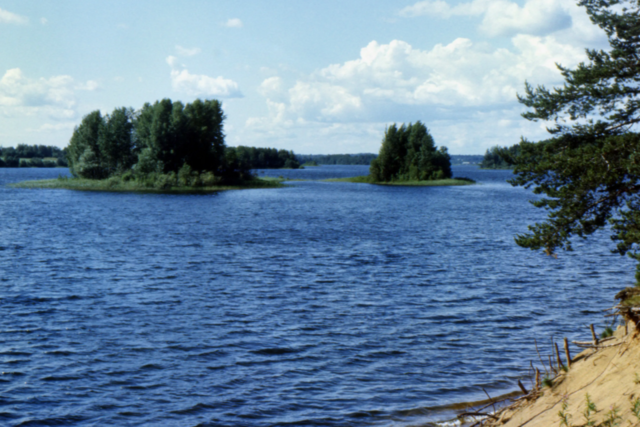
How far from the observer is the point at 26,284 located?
94.5ft

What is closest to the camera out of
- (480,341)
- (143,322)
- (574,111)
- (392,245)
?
(574,111)

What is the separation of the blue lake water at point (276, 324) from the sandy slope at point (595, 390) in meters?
3.01

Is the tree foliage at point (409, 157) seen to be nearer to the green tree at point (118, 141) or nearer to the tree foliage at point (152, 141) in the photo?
the tree foliage at point (152, 141)

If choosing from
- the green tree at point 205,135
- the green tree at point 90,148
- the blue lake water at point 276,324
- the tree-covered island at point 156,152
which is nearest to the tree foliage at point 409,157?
the tree-covered island at point 156,152

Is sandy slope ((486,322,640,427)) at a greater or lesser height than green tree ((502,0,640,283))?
lesser

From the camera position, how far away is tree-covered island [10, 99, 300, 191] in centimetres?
11825

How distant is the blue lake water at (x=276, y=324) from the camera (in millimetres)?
14844

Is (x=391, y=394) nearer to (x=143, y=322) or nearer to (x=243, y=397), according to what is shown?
(x=243, y=397)

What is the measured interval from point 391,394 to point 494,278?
57.9 ft

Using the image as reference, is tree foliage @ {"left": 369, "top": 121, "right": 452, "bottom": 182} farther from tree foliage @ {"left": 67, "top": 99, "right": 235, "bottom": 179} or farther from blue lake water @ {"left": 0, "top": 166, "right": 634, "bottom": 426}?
blue lake water @ {"left": 0, "top": 166, "right": 634, "bottom": 426}

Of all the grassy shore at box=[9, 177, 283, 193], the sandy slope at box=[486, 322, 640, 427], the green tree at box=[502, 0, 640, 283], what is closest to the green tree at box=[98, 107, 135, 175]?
the grassy shore at box=[9, 177, 283, 193]

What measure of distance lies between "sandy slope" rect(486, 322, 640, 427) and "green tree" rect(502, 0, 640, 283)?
4.88 meters

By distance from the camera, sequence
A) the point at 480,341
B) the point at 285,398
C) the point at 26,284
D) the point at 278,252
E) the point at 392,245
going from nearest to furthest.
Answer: the point at 285,398 → the point at 480,341 → the point at 26,284 → the point at 278,252 → the point at 392,245

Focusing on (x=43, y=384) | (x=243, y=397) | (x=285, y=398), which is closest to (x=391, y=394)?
(x=285, y=398)
